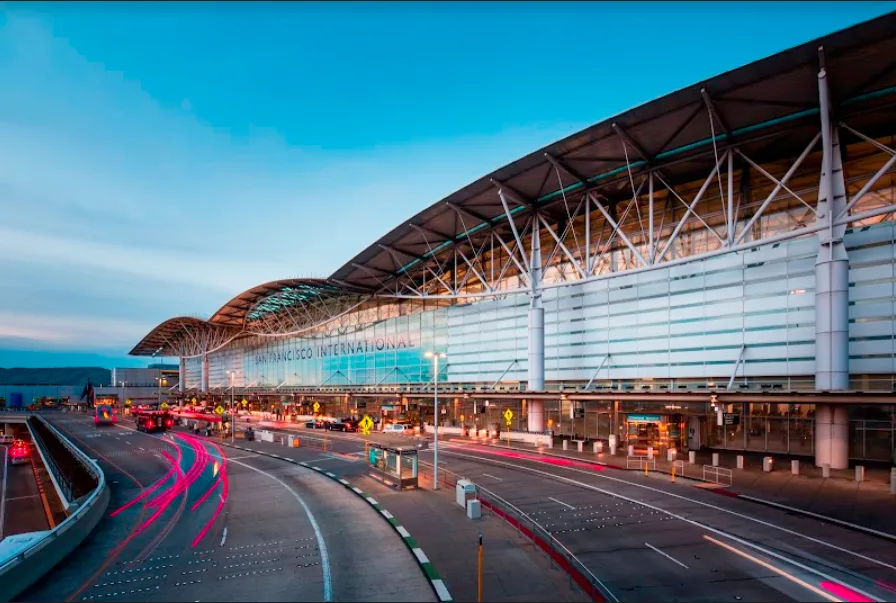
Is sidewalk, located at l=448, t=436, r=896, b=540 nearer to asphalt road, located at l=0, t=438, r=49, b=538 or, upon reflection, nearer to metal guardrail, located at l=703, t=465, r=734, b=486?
metal guardrail, located at l=703, t=465, r=734, b=486

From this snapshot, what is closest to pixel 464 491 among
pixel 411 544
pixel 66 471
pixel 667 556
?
pixel 411 544

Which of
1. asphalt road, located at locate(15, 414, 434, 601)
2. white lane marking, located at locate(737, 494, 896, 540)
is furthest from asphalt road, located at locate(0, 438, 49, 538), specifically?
white lane marking, located at locate(737, 494, 896, 540)

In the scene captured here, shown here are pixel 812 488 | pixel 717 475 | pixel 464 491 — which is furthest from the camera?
pixel 717 475

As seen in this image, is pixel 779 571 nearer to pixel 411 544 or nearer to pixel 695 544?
pixel 695 544

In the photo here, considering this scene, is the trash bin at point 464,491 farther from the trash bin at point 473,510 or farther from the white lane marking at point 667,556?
the white lane marking at point 667,556

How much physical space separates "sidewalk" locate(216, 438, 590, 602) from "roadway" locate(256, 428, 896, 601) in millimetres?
1454

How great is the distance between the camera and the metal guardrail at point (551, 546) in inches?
466

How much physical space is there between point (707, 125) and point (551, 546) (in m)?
25.9

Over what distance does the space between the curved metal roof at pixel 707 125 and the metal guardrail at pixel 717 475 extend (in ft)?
62.2

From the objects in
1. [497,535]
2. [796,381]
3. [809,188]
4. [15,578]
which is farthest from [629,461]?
[15,578]

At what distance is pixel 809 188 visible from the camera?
31062 millimetres

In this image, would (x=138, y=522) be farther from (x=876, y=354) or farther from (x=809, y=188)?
(x=809, y=188)

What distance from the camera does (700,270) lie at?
34625 mm

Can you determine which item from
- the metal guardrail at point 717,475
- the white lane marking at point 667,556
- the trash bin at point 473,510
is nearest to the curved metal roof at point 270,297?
the metal guardrail at point 717,475
